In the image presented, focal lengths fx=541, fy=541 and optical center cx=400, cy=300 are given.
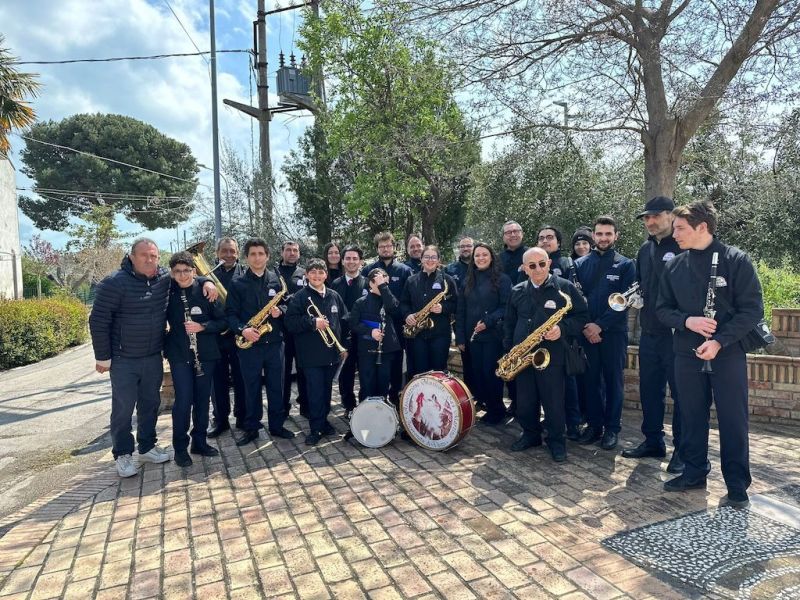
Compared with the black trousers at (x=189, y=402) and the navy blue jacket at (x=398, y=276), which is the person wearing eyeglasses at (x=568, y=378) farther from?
the black trousers at (x=189, y=402)

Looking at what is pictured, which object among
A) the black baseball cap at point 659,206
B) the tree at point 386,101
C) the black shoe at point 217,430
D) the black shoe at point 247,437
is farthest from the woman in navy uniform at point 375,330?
the tree at point 386,101

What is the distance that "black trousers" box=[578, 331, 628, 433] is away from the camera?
4930 mm

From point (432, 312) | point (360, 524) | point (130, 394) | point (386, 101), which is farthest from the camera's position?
point (386, 101)

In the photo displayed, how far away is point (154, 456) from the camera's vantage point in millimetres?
4965

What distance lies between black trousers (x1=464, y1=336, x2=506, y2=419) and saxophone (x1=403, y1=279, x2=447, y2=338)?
525 mm

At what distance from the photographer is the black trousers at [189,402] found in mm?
4957

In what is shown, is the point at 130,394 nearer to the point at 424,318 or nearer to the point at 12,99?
the point at 424,318

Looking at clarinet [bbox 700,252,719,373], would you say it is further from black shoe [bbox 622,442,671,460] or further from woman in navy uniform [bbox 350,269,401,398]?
woman in navy uniform [bbox 350,269,401,398]

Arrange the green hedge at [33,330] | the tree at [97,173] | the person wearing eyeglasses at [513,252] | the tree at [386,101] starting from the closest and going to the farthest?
the person wearing eyeglasses at [513,252] < the tree at [386,101] < the green hedge at [33,330] < the tree at [97,173]

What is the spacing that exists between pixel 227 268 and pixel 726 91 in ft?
Result: 21.1

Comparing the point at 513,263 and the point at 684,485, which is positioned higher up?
the point at 513,263

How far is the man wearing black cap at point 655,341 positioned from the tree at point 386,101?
4341 mm

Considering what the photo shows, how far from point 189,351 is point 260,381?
826mm

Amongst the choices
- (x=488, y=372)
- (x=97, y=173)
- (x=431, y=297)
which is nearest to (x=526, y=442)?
(x=488, y=372)
